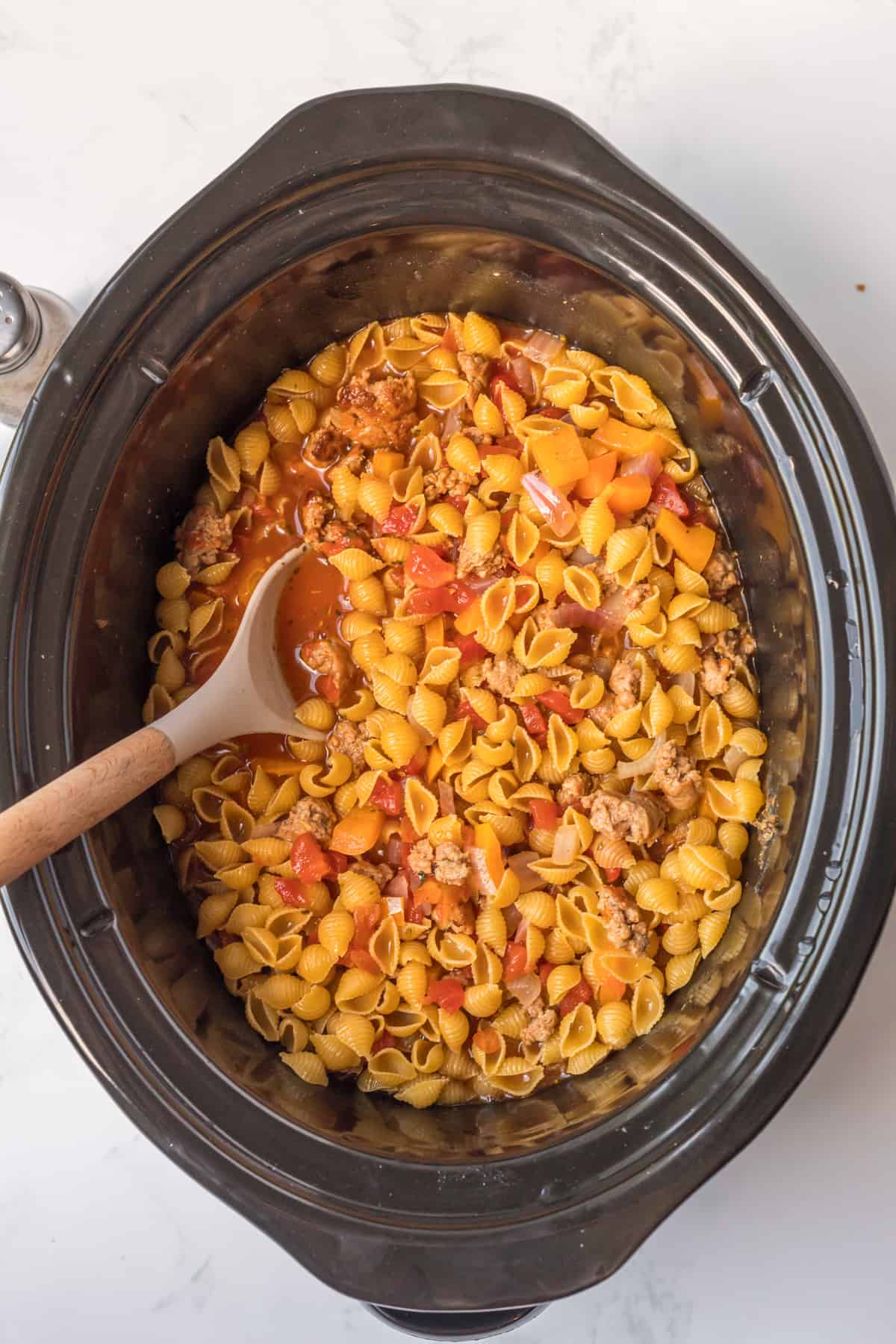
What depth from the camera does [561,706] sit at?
1.83m

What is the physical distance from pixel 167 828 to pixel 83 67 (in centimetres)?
144

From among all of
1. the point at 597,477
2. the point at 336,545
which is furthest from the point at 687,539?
Result: the point at 336,545

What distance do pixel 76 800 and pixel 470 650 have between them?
0.72m

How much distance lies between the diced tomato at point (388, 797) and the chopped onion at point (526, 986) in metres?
0.35

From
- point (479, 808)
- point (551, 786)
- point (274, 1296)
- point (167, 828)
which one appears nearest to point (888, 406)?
point (551, 786)

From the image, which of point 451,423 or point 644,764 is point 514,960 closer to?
point 644,764

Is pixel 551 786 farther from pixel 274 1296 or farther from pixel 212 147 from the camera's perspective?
pixel 212 147

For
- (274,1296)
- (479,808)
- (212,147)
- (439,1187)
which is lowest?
(274,1296)

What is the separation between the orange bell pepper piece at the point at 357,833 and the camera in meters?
1.81

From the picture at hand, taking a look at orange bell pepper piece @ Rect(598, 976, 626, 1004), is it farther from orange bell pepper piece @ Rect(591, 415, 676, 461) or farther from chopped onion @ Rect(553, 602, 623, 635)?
orange bell pepper piece @ Rect(591, 415, 676, 461)

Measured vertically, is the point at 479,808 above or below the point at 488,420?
below

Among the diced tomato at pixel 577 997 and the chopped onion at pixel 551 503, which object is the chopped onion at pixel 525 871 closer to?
the diced tomato at pixel 577 997

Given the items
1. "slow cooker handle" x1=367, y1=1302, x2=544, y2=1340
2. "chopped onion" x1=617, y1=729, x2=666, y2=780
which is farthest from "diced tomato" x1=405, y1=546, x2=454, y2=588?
"slow cooker handle" x1=367, y1=1302, x2=544, y2=1340

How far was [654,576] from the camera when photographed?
1.83 meters
